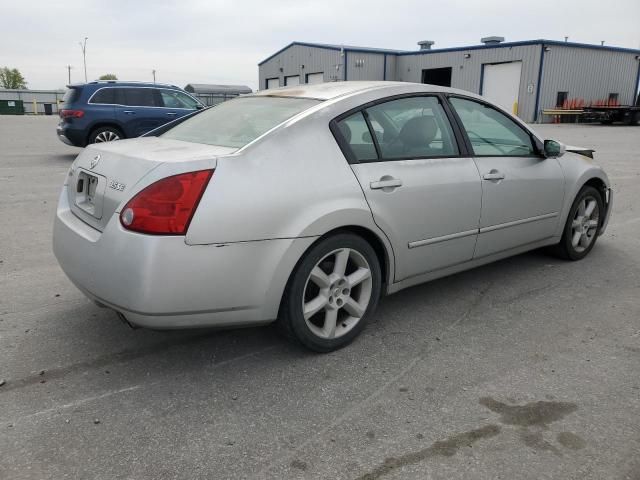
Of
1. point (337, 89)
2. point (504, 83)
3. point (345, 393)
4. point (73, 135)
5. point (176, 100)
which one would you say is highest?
point (504, 83)

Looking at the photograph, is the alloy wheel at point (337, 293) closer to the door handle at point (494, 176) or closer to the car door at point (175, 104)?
the door handle at point (494, 176)

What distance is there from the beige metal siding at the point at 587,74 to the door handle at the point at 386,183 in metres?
32.3

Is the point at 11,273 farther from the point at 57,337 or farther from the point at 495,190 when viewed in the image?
the point at 495,190

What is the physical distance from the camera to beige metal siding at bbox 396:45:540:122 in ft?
105

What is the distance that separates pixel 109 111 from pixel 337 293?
1031cm

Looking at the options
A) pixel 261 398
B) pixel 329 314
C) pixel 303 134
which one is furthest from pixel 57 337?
pixel 303 134

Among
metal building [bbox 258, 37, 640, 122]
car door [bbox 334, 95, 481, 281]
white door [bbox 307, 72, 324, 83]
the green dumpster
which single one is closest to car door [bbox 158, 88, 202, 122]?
Answer: car door [bbox 334, 95, 481, 281]

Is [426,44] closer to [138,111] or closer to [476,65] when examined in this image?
[476,65]

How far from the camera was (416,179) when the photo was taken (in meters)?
3.38

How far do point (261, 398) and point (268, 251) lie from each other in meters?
0.71

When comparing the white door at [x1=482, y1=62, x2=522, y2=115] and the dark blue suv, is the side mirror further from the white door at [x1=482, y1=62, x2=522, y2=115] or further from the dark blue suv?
the white door at [x1=482, y1=62, x2=522, y2=115]

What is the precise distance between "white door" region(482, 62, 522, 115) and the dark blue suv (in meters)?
25.2

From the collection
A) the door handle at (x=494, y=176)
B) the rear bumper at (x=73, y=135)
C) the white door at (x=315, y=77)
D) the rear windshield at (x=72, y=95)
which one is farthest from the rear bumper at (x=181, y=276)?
the white door at (x=315, y=77)

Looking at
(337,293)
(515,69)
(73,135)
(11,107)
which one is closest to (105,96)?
(73,135)
